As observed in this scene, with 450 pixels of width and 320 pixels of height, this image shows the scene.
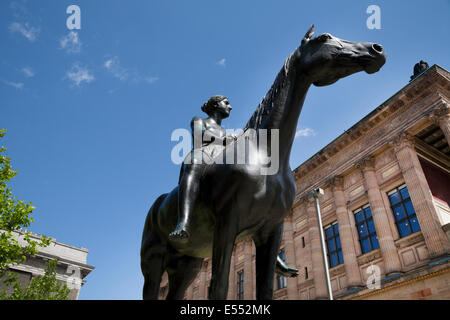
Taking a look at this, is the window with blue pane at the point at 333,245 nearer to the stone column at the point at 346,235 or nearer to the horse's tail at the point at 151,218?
the stone column at the point at 346,235

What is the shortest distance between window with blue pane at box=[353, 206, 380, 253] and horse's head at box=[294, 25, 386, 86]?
19.8 m

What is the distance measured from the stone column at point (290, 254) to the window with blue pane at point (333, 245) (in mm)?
3299

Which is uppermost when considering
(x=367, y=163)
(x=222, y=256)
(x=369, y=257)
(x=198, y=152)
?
(x=367, y=163)

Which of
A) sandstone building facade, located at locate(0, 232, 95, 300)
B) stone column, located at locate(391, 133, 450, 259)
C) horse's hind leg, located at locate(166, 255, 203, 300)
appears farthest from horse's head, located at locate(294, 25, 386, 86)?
sandstone building facade, located at locate(0, 232, 95, 300)

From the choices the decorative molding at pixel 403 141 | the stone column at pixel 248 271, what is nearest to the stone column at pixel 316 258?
the stone column at pixel 248 271

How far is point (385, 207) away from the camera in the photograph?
2075cm

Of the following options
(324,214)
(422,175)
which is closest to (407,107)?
(422,175)

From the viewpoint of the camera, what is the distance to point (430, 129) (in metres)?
21.6

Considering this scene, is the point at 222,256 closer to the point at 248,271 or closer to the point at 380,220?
the point at 380,220

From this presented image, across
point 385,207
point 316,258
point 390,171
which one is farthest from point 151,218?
point 316,258

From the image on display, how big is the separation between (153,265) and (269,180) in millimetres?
1891

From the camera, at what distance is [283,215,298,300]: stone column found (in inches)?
957
